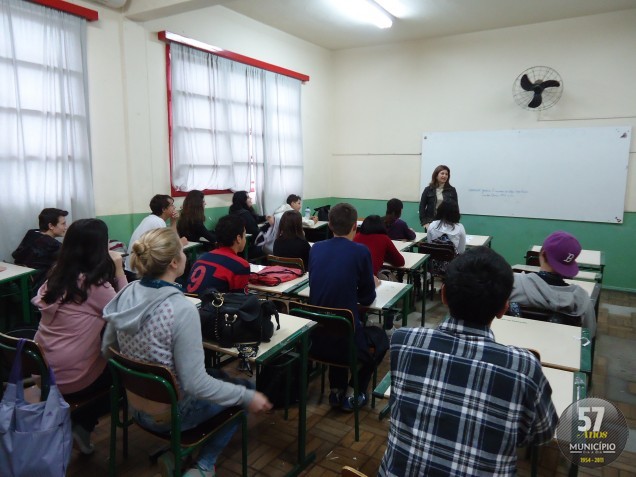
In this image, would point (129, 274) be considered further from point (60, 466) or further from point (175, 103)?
point (60, 466)

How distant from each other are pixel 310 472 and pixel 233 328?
840mm

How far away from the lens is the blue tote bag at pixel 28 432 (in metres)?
1.52

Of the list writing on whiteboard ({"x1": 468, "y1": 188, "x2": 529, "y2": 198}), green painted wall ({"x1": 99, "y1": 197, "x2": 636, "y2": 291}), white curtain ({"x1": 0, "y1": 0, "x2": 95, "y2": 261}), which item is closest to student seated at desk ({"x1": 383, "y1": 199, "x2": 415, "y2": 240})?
green painted wall ({"x1": 99, "y1": 197, "x2": 636, "y2": 291})

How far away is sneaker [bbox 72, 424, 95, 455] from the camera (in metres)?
2.09

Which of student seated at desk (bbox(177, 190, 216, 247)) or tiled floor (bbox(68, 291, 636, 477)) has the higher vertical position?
student seated at desk (bbox(177, 190, 216, 247))

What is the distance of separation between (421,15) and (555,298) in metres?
4.35

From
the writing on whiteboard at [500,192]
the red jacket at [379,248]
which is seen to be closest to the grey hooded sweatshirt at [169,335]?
the red jacket at [379,248]

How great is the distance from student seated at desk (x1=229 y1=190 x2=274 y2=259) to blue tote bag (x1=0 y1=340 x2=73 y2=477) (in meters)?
3.42

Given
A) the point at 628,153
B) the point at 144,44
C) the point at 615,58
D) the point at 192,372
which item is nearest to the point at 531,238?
the point at 628,153

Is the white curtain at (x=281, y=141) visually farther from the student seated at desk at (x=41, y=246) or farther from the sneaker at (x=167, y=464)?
the sneaker at (x=167, y=464)

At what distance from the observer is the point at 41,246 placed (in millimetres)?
3234

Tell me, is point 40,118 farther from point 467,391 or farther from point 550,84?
point 550,84

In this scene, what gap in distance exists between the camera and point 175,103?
466 cm

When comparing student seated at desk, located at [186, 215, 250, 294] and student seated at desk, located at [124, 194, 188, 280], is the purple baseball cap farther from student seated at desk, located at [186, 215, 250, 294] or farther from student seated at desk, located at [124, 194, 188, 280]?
student seated at desk, located at [124, 194, 188, 280]
